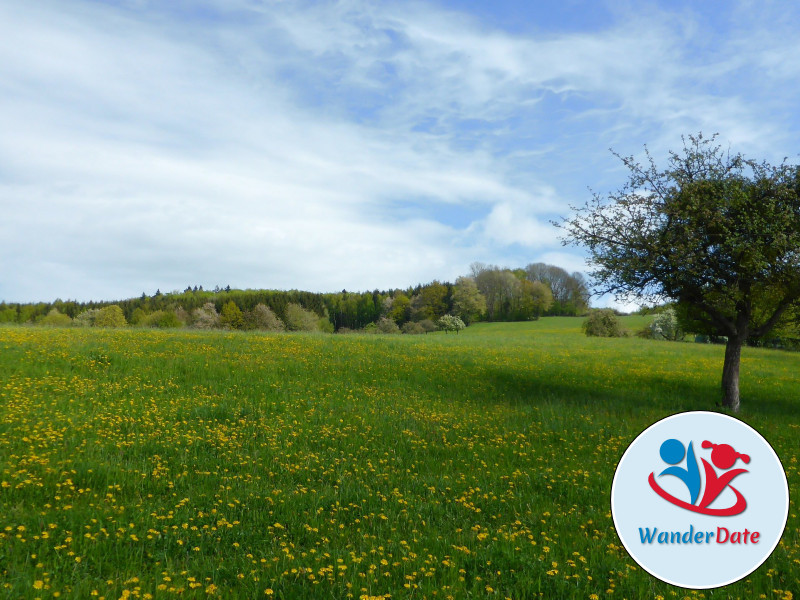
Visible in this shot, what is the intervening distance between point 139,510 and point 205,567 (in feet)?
6.81

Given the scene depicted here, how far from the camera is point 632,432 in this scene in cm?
1394

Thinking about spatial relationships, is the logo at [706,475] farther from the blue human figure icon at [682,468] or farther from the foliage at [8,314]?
the foliage at [8,314]

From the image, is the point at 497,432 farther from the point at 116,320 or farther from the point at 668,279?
the point at 116,320

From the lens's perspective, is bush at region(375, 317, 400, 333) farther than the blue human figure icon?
Yes

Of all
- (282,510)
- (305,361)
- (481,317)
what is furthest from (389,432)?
(481,317)

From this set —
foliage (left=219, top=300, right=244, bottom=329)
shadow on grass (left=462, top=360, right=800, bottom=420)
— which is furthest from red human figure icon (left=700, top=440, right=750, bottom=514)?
foliage (left=219, top=300, right=244, bottom=329)

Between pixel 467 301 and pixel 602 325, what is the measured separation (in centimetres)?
3599

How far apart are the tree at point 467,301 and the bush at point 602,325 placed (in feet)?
110

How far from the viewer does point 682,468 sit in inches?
258

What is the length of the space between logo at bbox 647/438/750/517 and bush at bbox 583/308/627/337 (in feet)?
209

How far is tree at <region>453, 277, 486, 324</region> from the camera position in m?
101

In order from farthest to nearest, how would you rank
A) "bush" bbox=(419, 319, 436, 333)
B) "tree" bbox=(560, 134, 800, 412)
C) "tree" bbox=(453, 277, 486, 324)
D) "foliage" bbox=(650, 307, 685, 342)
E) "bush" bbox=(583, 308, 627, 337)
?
1. "bush" bbox=(419, 319, 436, 333)
2. "tree" bbox=(453, 277, 486, 324)
3. "bush" bbox=(583, 308, 627, 337)
4. "foliage" bbox=(650, 307, 685, 342)
5. "tree" bbox=(560, 134, 800, 412)

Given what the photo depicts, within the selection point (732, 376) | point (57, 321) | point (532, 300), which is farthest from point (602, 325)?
point (57, 321)

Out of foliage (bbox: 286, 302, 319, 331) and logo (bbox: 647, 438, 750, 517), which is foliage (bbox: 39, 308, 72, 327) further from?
foliage (bbox: 286, 302, 319, 331)
